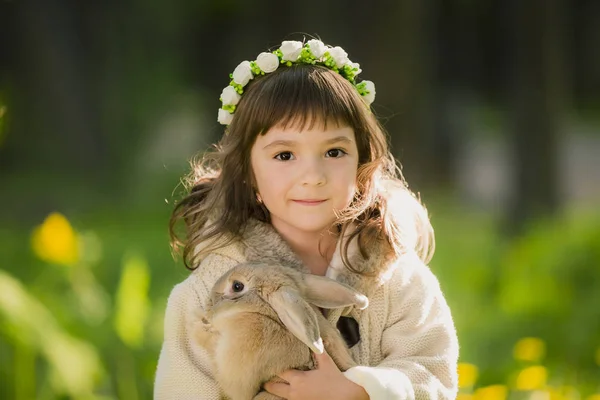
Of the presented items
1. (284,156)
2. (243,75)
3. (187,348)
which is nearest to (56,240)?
(187,348)

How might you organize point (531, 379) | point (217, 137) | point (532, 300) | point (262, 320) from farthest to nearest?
point (217, 137)
point (532, 300)
point (531, 379)
point (262, 320)

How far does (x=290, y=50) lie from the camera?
2777 mm

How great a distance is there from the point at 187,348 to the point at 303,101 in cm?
77

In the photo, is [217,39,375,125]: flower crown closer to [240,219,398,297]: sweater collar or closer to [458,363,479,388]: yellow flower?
[240,219,398,297]: sweater collar

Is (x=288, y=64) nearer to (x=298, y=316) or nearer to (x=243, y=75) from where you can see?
(x=243, y=75)

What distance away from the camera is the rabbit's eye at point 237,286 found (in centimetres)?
255

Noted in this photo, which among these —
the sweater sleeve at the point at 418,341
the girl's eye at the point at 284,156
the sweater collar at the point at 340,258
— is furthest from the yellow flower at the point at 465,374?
the girl's eye at the point at 284,156

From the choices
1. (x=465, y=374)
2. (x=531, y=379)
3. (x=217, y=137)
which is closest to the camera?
(x=465, y=374)

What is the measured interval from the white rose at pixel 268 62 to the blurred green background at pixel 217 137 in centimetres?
78

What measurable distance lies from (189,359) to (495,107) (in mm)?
16424

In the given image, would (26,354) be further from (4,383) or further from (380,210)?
(380,210)

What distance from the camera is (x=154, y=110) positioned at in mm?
15461

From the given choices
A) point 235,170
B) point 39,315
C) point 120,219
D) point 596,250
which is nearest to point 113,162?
point 120,219

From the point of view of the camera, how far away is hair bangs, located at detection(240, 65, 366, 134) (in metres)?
2.62
